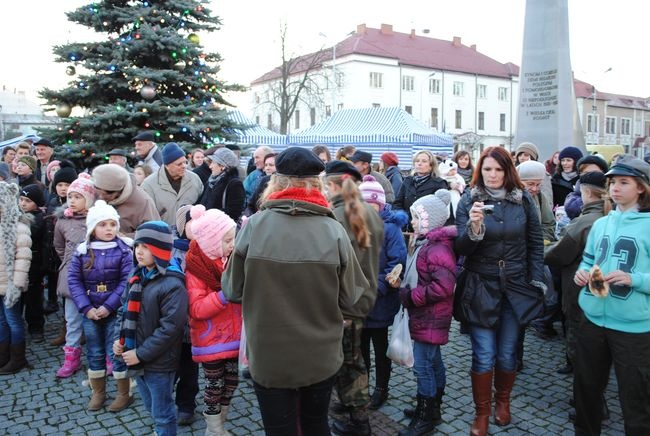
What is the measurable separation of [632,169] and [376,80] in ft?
177

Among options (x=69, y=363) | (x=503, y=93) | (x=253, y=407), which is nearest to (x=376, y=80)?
(x=503, y=93)

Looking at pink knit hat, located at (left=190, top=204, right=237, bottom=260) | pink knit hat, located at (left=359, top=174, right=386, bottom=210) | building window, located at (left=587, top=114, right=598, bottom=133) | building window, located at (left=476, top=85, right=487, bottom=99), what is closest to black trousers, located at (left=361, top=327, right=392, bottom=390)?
pink knit hat, located at (left=359, top=174, right=386, bottom=210)

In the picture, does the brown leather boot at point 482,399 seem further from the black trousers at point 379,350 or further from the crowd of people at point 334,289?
the black trousers at point 379,350

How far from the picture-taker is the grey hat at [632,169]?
Answer: 10.7 feet

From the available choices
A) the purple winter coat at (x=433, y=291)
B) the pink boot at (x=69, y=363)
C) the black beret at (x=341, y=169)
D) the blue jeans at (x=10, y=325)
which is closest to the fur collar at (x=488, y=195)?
the purple winter coat at (x=433, y=291)

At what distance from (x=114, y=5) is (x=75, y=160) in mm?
3338

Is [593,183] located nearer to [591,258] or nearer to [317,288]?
[591,258]

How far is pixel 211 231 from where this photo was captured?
3.56 m

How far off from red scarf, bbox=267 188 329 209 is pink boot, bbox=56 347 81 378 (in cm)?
361

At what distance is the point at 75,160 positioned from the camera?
10609mm

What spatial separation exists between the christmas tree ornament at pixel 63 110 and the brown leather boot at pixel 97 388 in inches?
322

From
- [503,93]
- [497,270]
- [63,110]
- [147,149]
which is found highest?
[503,93]

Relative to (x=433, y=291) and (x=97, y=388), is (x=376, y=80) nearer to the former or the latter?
(x=97, y=388)

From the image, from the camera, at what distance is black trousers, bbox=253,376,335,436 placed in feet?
8.41
